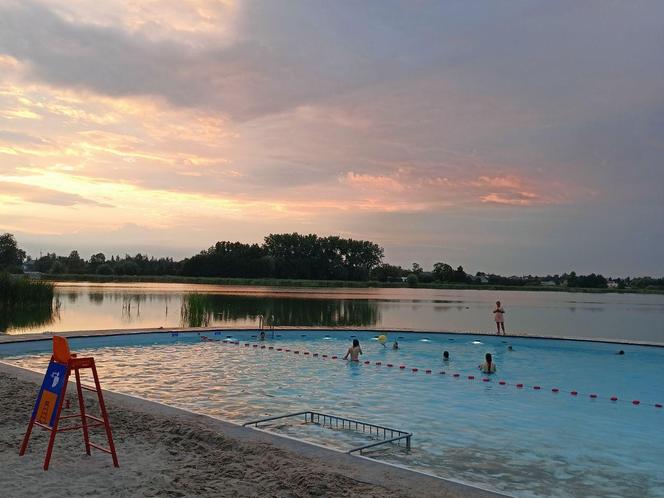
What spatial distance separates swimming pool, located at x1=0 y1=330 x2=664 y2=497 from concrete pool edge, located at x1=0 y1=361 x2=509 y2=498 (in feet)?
3.84

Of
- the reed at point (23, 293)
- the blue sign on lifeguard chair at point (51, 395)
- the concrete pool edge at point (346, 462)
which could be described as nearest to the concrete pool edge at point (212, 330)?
the concrete pool edge at point (346, 462)

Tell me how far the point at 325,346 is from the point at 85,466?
1432 centimetres

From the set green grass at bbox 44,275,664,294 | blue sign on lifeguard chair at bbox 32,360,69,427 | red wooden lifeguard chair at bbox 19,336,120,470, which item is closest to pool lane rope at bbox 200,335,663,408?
red wooden lifeguard chair at bbox 19,336,120,470

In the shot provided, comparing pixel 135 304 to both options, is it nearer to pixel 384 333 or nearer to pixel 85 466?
pixel 384 333

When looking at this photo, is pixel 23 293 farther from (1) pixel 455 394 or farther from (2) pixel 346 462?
(2) pixel 346 462

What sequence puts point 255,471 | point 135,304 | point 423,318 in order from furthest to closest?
point 135,304
point 423,318
point 255,471

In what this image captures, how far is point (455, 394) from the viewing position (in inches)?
492

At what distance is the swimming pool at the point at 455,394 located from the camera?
746 cm

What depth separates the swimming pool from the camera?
7.46m

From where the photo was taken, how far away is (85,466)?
5617 mm

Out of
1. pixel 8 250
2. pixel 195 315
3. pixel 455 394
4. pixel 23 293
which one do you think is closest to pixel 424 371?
pixel 455 394

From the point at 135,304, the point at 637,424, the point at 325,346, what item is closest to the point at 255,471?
the point at 637,424

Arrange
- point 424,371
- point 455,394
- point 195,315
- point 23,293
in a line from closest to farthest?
point 455,394
point 424,371
point 23,293
point 195,315

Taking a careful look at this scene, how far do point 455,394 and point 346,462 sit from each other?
7196 millimetres
